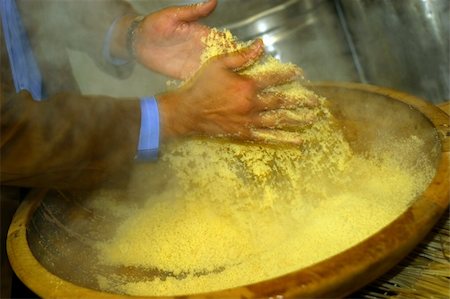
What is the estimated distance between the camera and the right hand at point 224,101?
44.4 inches

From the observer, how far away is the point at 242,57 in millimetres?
1149

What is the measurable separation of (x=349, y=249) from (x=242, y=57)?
1.74 feet

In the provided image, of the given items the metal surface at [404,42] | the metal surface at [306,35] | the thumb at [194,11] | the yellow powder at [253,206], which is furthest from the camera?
the metal surface at [306,35]

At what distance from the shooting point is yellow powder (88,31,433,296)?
1090mm

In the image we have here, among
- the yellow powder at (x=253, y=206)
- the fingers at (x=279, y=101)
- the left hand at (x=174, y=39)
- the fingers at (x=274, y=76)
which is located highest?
the left hand at (x=174, y=39)

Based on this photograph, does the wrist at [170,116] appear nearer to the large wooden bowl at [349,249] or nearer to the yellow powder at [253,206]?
the yellow powder at [253,206]

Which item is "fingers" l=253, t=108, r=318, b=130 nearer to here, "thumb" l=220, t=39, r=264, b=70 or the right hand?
the right hand

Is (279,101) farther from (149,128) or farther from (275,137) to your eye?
(149,128)

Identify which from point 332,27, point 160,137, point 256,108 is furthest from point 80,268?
point 332,27

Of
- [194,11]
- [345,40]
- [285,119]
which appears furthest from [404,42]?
[285,119]

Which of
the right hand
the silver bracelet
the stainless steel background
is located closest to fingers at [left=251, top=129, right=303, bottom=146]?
the right hand

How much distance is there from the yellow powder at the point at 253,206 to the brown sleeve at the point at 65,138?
0.18 meters

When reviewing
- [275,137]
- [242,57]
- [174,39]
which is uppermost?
[174,39]

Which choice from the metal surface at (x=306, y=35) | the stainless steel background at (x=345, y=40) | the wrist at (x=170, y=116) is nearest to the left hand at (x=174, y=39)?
the wrist at (x=170, y=116)
